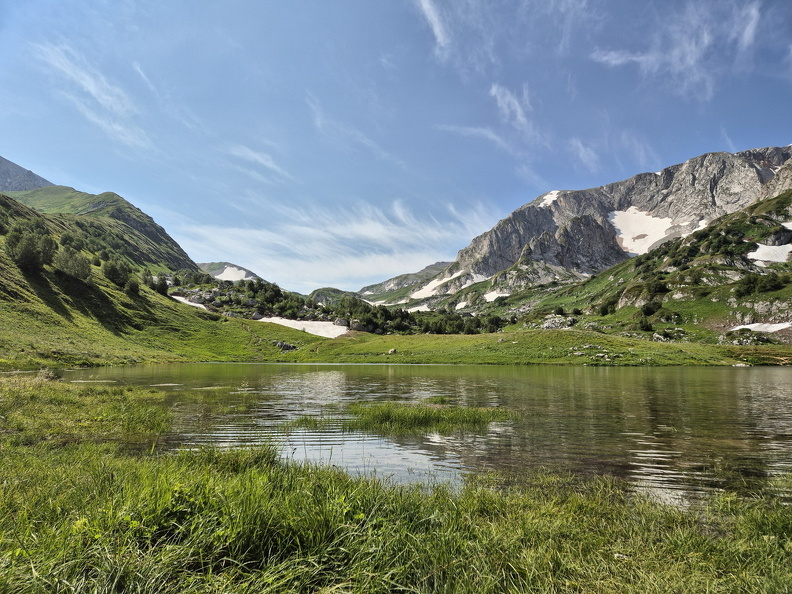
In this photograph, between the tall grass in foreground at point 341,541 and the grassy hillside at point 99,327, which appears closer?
the tall grass in foreground at point 341,541

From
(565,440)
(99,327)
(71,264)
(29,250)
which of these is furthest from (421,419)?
(71,264)

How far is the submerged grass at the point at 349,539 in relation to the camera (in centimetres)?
489

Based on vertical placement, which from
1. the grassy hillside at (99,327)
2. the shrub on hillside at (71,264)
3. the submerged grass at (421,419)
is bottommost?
the submerged grass at (421,419)

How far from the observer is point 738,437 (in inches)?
803

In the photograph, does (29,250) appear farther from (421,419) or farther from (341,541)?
(341,541)

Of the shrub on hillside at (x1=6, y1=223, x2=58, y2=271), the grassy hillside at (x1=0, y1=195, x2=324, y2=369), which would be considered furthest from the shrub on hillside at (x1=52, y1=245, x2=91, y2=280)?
the shrub on hillside at (x1=6, y1=223, x2=58, y2=271)

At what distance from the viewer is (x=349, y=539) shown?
6.29m

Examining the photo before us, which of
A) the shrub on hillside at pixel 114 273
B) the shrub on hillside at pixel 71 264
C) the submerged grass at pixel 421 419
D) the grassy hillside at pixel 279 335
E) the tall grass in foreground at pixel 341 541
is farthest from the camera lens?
the shrub on hillside at pixel 114 273

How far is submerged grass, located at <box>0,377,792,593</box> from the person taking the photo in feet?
16.0

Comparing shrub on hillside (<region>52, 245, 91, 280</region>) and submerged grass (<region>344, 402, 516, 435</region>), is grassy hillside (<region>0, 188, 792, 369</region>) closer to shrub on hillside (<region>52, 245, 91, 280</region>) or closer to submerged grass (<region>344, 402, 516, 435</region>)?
shrub on hillside (<region>52, 245, 91, 280</region>)

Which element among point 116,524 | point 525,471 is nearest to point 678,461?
point 525,471

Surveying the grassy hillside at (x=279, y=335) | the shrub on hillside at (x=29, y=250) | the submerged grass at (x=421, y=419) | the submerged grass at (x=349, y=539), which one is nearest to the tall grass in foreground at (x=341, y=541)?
the submerged grass at (x=349, y=539)

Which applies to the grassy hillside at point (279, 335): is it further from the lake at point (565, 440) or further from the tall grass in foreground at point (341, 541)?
the tall grass in foreground at point (341, 541)

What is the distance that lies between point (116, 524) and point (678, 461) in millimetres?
19160
